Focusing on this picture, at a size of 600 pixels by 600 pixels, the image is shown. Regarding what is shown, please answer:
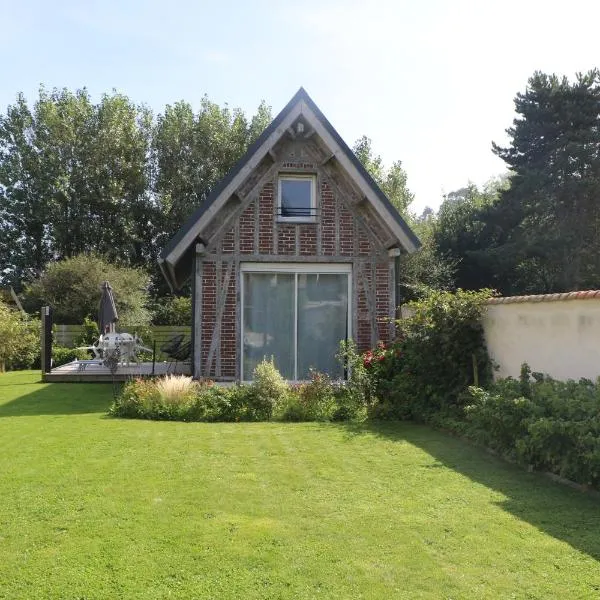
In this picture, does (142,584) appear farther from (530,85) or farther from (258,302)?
(530,85)

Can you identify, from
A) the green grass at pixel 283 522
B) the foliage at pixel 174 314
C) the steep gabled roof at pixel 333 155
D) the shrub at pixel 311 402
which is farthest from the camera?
the foliage at pixel 174 314

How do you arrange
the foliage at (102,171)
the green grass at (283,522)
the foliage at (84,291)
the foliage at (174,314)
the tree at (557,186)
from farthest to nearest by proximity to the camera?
the foliage at (102,171) < the tree at (557,186) < the foliage at (174,314) < the foliage at (84,291) < the green grass at (283,522)

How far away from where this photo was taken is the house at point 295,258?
10992 millimetres

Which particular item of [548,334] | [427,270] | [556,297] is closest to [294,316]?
[548,334]

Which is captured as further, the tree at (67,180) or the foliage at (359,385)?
the tree at (67,180)

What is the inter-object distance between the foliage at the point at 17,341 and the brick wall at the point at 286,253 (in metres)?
10.2

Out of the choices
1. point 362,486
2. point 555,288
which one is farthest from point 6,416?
point 555,288

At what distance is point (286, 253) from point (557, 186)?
20177 millimetres

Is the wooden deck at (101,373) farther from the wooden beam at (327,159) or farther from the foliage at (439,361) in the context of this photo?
the foliage at (439,361)

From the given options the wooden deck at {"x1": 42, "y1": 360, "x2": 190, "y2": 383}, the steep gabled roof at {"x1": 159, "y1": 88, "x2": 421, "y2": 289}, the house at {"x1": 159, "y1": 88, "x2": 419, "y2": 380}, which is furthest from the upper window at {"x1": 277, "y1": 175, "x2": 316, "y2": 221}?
the wooden deck at {"x1": 42, "y1": 360, "x2": 190, "y2": 383}

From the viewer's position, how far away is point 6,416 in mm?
9273

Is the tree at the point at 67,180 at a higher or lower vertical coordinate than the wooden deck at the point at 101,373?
higher

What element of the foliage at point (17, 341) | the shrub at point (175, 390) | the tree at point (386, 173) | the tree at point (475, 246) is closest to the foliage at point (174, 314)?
the foliage at point (17, 341)

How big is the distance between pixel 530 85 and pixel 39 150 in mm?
25508
